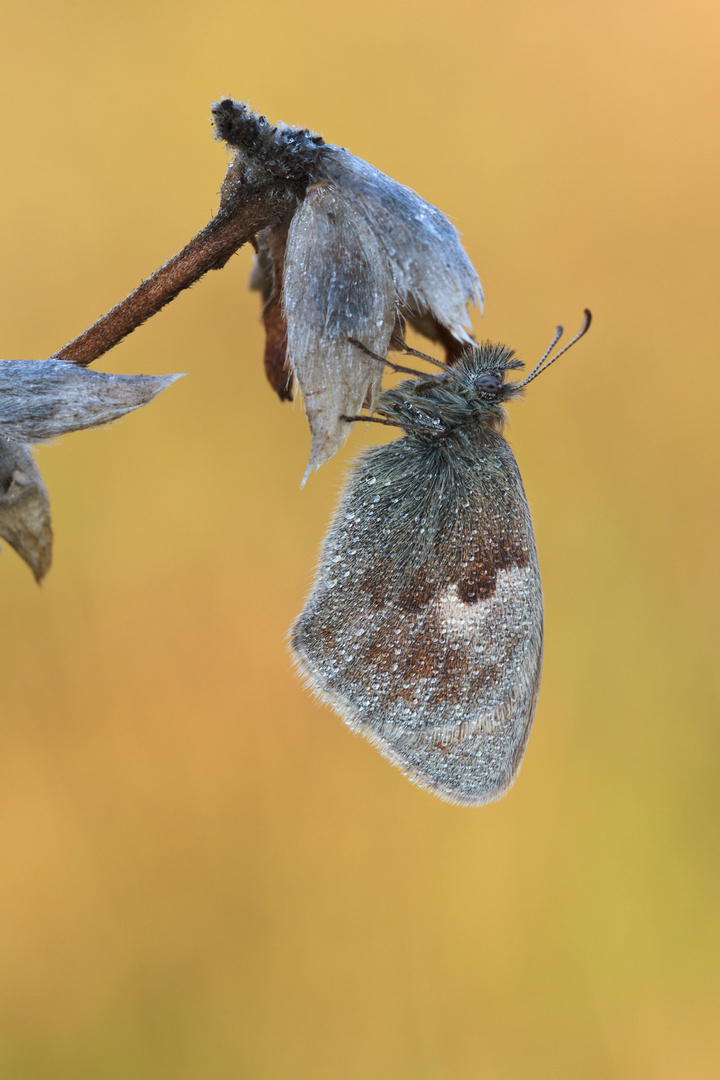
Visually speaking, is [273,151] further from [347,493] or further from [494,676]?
[494,676]

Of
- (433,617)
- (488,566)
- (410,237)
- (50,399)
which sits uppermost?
(410,237)

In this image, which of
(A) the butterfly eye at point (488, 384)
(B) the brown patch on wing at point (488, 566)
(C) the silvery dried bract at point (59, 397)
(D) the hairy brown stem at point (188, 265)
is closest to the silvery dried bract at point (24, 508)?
(C) the silvery dried bract at point (59, 397)

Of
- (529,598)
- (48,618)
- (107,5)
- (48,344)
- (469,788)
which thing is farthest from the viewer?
(107,5)

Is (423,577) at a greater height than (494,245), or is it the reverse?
(494,245)

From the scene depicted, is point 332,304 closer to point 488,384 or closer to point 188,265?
point 188,265

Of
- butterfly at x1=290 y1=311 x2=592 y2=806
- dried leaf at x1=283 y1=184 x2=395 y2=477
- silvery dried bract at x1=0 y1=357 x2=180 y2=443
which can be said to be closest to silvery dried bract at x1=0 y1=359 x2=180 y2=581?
silvery dried bract at x1=0 y1=357 x2=180 y2=443

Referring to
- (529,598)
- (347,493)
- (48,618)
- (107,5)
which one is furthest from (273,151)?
(107,5)

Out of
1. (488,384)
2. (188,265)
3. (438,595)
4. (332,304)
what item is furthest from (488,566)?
(188,265)

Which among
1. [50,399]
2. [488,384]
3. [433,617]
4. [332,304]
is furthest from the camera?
[488,384]
